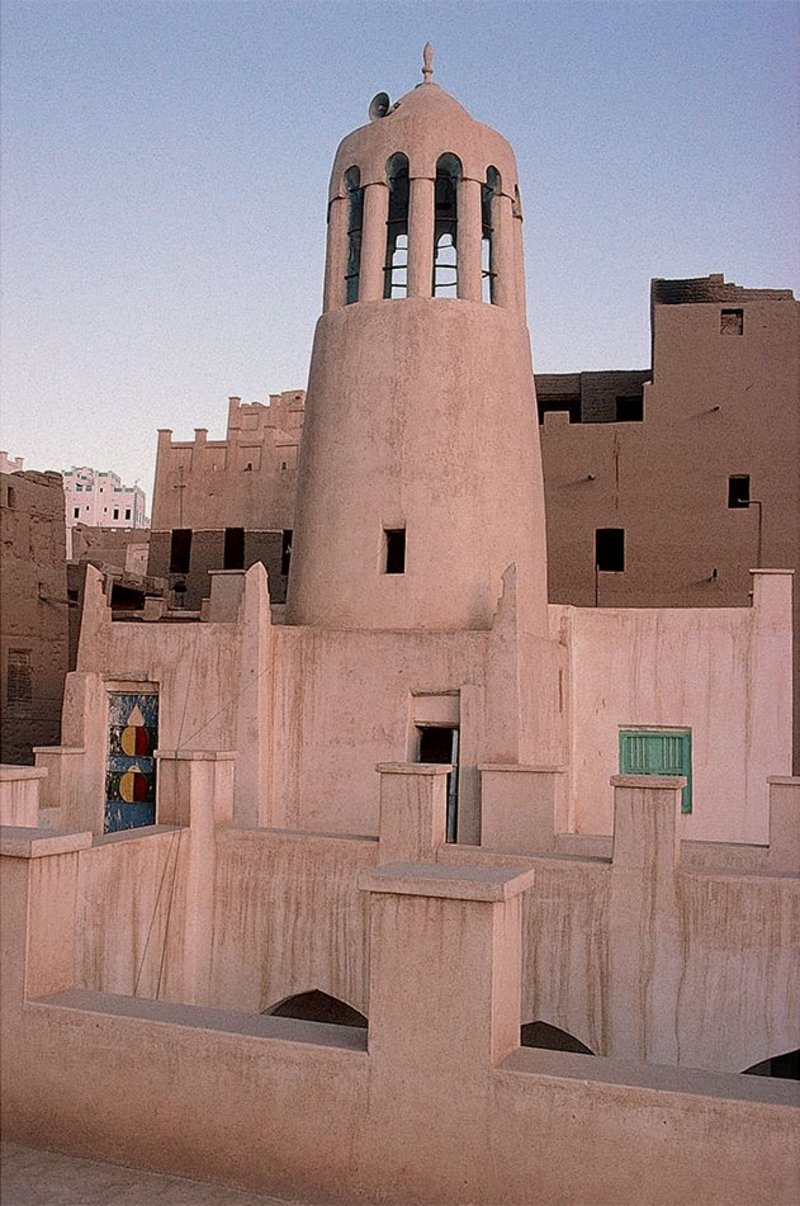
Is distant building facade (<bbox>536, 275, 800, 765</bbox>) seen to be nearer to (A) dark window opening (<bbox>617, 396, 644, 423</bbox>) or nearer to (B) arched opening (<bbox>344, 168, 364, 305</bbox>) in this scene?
(A) dark window opening (<bbox>617, 396, 644, 423</bbox>)

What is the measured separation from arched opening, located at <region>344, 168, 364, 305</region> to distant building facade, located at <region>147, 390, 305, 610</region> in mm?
10488

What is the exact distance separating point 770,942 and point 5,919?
19.5ft

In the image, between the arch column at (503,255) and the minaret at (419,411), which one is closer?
the minaret at (419,411)

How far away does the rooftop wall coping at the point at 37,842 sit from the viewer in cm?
554

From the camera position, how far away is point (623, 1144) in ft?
15.0

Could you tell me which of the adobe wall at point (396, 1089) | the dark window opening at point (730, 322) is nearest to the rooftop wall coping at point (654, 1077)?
the adobe wall at point (396, 1089)

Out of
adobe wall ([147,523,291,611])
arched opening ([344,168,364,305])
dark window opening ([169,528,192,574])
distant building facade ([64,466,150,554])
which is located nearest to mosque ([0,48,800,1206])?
arched opening ([344,168,364,305])

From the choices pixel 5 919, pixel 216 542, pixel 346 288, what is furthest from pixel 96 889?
pixel 216 542

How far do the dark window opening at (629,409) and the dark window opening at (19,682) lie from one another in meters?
12.1

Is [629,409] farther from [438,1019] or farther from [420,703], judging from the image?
[438,1019]

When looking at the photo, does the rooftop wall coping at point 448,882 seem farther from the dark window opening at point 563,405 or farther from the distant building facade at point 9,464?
the dark window opening at point 563,405

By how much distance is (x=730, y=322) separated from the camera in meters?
19.9

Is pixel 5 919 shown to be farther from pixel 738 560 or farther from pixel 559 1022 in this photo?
pixel 738 560

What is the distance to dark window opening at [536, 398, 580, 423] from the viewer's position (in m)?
22.5
